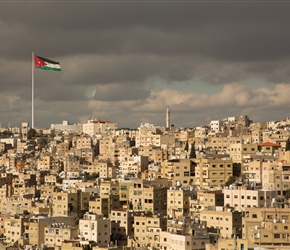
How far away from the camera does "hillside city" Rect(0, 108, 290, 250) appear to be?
37.4m

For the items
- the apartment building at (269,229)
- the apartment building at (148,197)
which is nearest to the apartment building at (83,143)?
the apartment building at (148,197)

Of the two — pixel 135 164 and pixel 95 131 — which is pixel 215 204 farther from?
pixel 95 131

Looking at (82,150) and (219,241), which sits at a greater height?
(82,150)

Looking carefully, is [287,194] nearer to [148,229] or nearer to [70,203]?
[148,229]

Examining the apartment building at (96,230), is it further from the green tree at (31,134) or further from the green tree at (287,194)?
the green tree at (31,134)

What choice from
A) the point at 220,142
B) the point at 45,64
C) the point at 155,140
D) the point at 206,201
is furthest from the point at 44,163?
the point at 206,201

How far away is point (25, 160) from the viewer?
307ft

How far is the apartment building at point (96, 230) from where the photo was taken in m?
41.2

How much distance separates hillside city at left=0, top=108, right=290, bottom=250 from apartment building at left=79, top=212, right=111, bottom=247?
5 centimetres

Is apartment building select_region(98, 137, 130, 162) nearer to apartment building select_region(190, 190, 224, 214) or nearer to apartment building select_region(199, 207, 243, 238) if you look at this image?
apartment building select_region(190, 190, 224, 214)

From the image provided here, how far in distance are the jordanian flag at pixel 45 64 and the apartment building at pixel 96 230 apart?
43.9 metres

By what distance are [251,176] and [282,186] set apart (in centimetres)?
429

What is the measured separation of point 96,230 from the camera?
41.3 metres

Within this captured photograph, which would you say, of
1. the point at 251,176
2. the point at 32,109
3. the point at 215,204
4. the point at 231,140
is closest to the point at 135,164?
the point at 231,140
